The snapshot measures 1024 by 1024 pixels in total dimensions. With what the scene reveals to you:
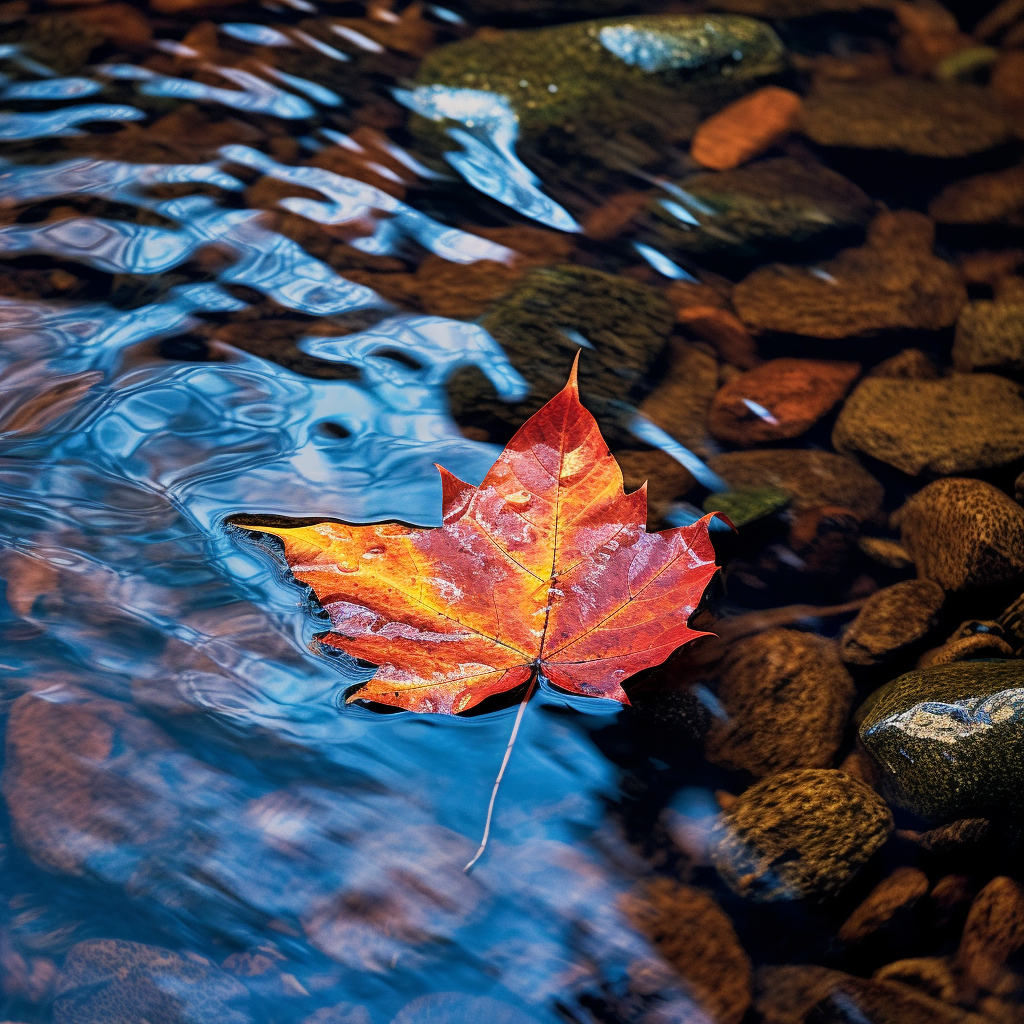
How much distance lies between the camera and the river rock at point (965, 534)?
2135 millimetres

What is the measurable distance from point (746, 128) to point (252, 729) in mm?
3417

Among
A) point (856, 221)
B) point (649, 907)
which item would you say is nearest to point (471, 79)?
point (856, 221)

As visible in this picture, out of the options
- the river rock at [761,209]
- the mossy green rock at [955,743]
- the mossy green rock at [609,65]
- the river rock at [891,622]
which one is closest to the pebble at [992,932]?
the mossy green rock at [955,743]

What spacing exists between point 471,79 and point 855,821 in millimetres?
3319

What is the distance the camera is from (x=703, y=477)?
2.34m

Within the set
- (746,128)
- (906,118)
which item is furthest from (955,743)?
(906,118)

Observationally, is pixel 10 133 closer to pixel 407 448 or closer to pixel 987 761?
pixel 407 448

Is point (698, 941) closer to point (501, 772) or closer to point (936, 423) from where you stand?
point (501, 772)

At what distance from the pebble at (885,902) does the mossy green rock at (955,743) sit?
133 mm

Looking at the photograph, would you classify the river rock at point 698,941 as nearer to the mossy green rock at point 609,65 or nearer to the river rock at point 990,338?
the river rock at point 990,338

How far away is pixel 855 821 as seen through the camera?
5.48 ft

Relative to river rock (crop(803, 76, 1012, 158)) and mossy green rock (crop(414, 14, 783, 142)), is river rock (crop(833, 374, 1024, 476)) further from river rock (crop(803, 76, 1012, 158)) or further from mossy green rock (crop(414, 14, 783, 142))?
mossy green rock (crop(414, 14, 783, 142))

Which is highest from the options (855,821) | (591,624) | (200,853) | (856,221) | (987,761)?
(856,221)

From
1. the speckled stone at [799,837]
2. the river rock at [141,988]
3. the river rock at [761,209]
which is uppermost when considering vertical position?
the river rock at [761,209]
